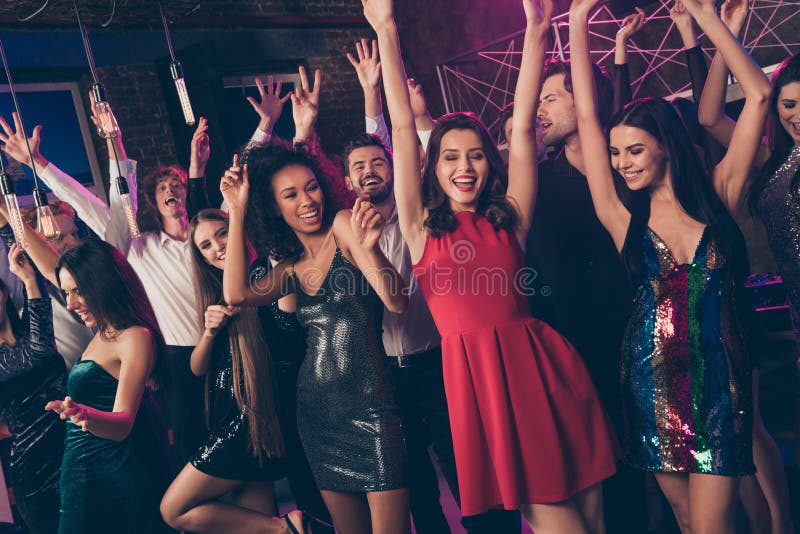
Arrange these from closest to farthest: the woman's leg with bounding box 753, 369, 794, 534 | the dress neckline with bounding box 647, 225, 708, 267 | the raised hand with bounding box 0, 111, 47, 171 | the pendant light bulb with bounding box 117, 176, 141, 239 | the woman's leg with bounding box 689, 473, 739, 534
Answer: the woman's leg with bounding box 689, 473, 739, 534, the dress neckline with bounding box 647, 225, 708, 267, the woman's leg with bounding box 753, 369, 794, 534, the pendant light bulb with bounding box 117, 176, 141, 239, the raised hand with bounding box 0, 111, 47, 171

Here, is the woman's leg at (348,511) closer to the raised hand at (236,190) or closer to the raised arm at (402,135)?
the raised arm at (402,135)

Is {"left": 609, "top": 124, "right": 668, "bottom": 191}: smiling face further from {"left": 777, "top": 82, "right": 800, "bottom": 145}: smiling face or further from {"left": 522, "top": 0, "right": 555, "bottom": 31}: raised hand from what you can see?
{"left": 777, "top": 82, "right": 800, "bottom": 145}: smiling face

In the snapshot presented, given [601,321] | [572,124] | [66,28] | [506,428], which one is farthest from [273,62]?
[506,428]

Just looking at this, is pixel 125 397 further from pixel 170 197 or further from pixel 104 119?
pixel 170 197

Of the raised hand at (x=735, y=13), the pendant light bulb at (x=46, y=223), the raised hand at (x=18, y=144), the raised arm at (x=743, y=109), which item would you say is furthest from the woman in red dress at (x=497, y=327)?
the raised hand at (x=18, y=144)

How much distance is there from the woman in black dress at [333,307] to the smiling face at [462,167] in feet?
0.80

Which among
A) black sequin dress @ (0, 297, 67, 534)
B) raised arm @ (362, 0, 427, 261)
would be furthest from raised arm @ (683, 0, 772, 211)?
black sequin dress @ (0, 297, 67, 534)

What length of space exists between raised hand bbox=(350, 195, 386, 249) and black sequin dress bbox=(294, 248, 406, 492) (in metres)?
0.16

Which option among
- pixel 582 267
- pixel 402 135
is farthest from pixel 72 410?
pixel 582 267

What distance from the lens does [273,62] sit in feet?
20.1

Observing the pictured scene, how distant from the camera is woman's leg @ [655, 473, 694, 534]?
6.16 ft

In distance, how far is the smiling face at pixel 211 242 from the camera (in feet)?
8.77

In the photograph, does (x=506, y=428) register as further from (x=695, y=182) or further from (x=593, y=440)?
(x=695, y=182)

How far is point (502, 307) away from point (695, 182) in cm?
60
